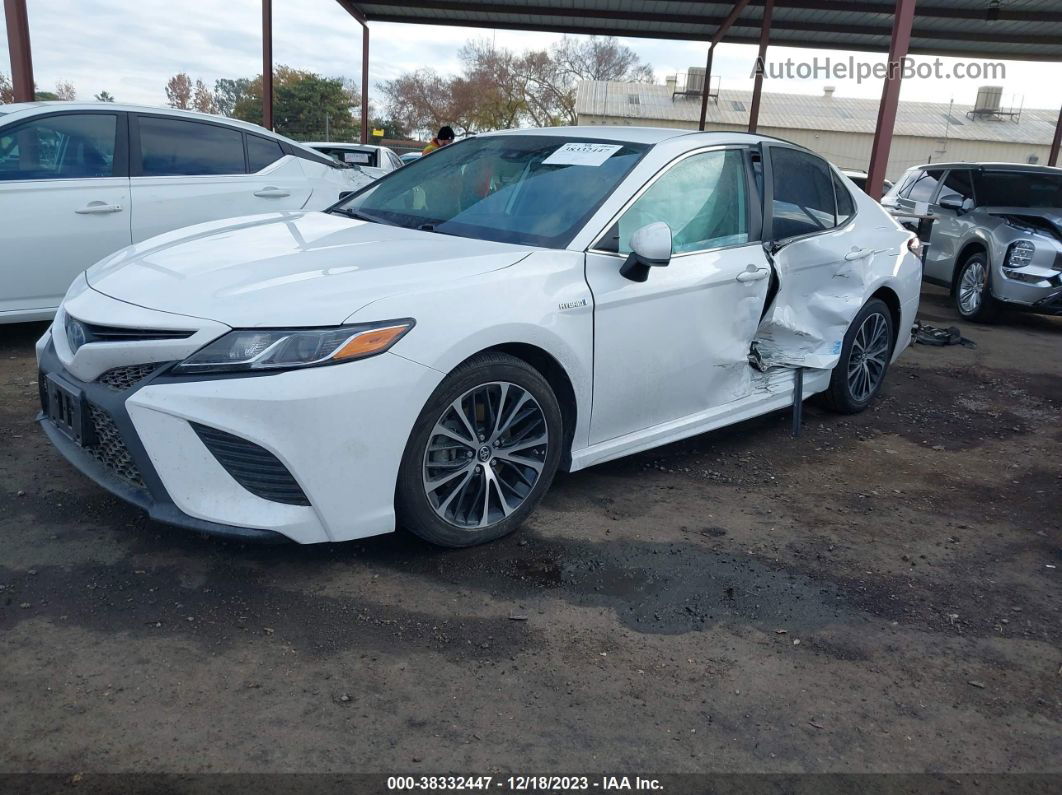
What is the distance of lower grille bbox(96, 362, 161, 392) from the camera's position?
279 cm

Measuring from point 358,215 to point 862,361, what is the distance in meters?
3.10

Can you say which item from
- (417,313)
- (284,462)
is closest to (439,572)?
(284,462)

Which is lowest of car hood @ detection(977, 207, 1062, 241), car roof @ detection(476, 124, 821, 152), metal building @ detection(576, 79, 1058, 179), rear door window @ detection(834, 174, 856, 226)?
car hood @ detection(977, 207, 1062, 241)

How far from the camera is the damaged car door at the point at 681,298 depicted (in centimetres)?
350

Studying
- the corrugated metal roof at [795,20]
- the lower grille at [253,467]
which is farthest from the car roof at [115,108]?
the corrugated metal roof at [795,20]

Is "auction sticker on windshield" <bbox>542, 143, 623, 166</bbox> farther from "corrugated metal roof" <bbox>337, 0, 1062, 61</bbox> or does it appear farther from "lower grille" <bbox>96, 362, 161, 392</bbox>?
"corrugated metal roof" <bbox>337, 0, 1062, 61</bbox>

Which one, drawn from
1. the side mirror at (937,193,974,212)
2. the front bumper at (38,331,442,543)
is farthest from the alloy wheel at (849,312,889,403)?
the side mirror at (937,193,974,212)

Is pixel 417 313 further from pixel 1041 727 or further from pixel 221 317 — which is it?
pixel 1041 727

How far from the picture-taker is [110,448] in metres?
2.92

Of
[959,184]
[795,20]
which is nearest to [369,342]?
[959,184]

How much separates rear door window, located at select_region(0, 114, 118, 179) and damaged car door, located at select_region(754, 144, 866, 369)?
13.5 feet

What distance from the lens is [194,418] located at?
2.66 m

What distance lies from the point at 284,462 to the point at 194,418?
0.99 feet

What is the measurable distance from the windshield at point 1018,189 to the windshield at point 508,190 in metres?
6.95
